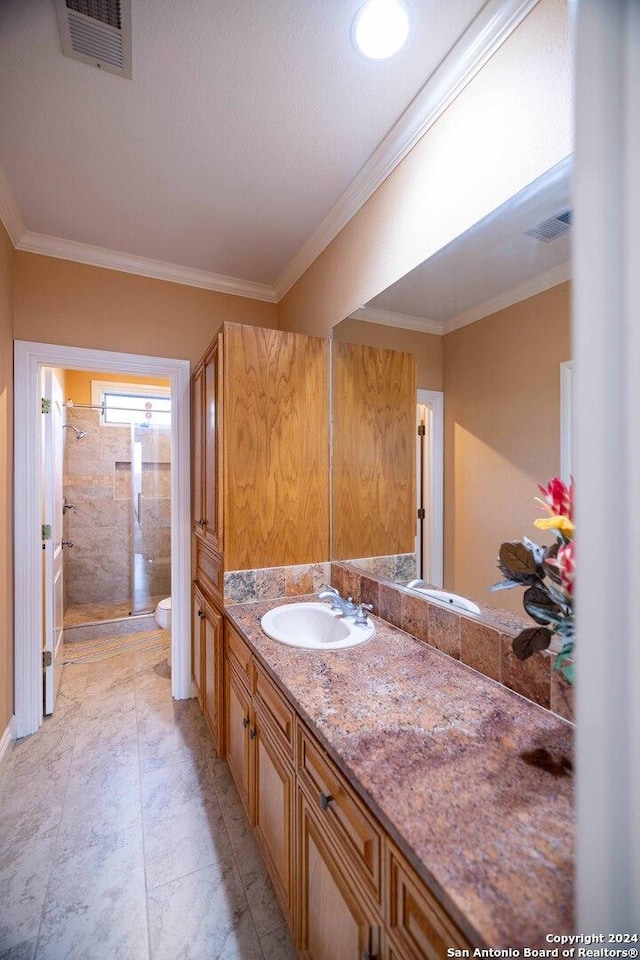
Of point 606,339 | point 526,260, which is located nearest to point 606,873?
point 606,339

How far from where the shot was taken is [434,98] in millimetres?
1295

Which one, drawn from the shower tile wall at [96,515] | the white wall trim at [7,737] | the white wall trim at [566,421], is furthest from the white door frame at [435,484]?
the shower tile wall at [96,515]

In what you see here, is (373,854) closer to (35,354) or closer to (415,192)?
(415,192)

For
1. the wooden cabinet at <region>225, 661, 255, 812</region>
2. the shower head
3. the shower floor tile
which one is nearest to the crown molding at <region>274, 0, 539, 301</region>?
the wooden cabinet at <region>225, 661, 255, 812</region>

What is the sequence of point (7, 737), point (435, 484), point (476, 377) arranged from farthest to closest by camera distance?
1. point (7, 737)
2. point (435, 484)
3. point (476, 377)

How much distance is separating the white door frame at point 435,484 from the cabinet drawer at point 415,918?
792 millimetres

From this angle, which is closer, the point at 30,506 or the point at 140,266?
the point at 30,506

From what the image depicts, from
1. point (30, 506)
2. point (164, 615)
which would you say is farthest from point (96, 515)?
point (30, 506)

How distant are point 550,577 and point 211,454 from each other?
152cm

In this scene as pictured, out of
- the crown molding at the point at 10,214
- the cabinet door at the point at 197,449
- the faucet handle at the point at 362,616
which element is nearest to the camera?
the faucet handle at the point at 362,616

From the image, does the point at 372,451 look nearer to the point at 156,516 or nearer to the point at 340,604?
the point at 340,604

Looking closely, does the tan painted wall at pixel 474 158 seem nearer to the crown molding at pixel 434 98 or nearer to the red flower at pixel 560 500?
the crown molding at pixel 434 98

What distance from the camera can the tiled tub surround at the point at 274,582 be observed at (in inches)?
69.9

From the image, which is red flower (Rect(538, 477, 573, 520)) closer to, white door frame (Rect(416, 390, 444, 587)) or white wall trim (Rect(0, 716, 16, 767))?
white door frame (Rect(416, 390, 444, 587))
